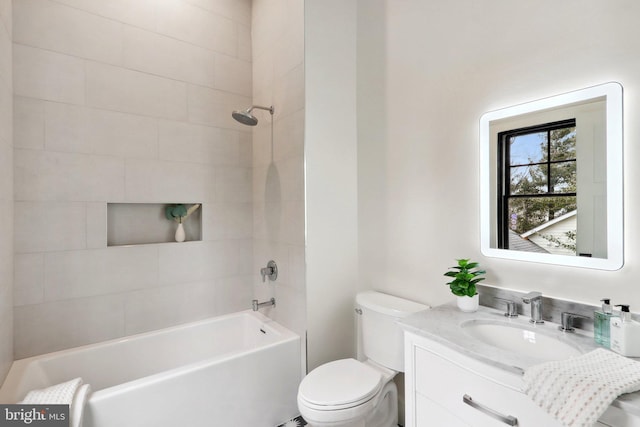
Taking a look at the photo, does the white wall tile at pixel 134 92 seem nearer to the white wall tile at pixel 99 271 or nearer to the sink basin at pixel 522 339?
the white wall tile at pixel 99 271

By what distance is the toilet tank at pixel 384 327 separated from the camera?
1661 millimetres

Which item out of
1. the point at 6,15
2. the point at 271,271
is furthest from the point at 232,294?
the point at 6,15

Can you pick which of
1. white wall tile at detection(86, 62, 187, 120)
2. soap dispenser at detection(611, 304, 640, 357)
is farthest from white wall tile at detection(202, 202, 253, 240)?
soap dispenser at detection(611, 304, 640, 357)

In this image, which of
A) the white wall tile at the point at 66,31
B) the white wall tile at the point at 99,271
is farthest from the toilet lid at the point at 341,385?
the white wall tile at the point at 66,31

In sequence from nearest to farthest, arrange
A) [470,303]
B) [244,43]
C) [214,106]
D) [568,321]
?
[568,321]
[470,303]
[214,106]
[244,43]

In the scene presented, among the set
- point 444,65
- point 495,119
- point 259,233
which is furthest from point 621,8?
point 259,233

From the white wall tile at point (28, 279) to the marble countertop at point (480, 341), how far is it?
6.63 feet

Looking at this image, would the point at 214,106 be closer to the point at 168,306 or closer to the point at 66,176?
the point at 66,176

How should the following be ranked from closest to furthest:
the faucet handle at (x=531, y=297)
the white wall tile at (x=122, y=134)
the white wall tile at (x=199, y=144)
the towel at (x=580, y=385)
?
the towel at (x=580, y=385) < the faucet handle at (x=531, y=297) < the white wall tile at (x=122, y=134) < the white wall tile at (x=199, y=144)

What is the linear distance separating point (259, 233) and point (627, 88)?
219 cm

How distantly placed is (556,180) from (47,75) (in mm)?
2690

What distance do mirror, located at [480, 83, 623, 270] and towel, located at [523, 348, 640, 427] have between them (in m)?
0.43

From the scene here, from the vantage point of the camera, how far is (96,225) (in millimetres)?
1975

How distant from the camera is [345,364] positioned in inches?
69.4
